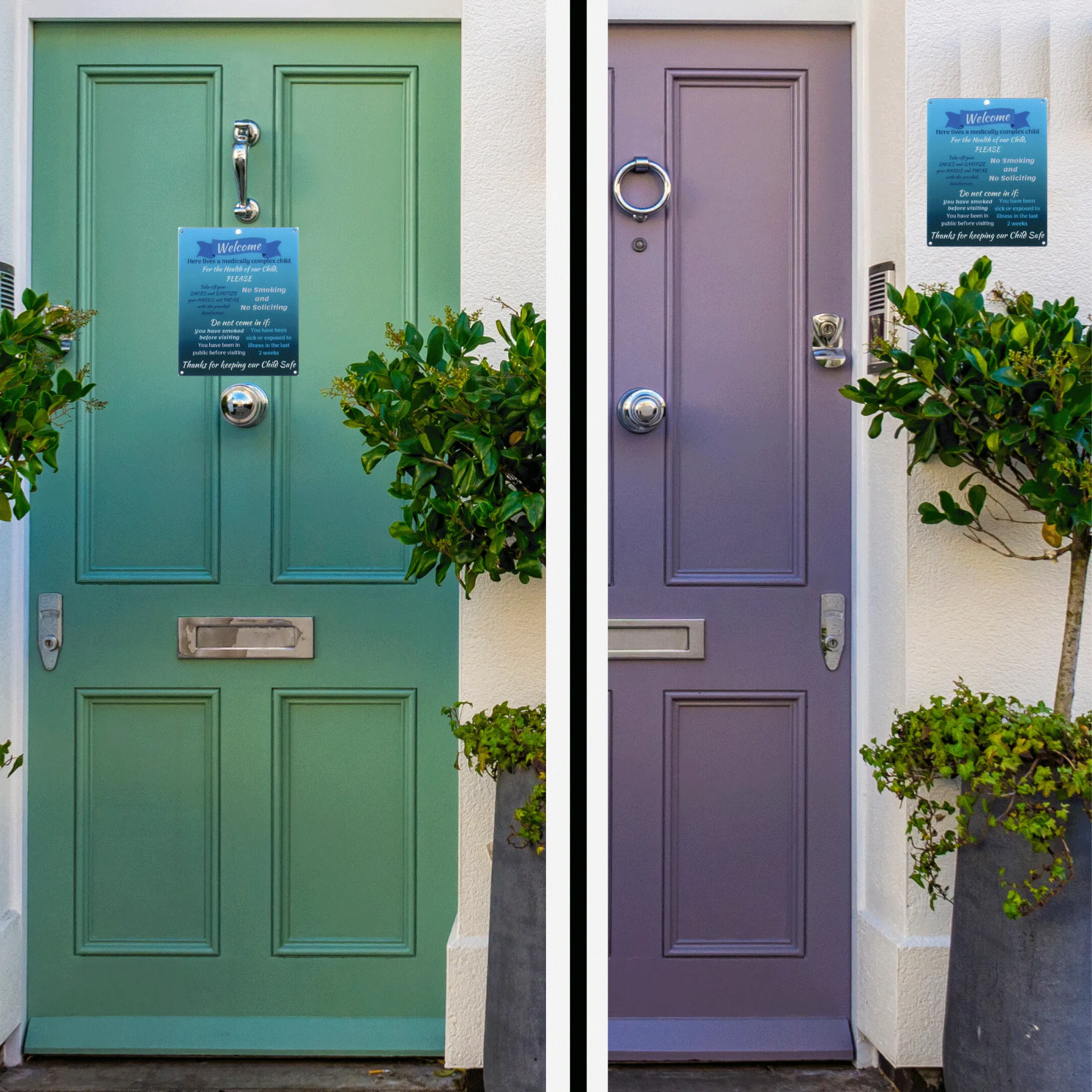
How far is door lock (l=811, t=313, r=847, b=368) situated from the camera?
45 centimetres

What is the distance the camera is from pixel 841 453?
465 mm

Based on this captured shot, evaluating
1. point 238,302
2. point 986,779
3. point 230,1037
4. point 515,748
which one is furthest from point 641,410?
point 230,1037

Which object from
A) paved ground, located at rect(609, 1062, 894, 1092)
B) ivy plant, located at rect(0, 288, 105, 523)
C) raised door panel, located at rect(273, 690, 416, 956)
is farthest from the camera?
raised door panel, located at rect(273, 690, 416, 956)

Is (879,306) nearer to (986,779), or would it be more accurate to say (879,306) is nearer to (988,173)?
(988,173)

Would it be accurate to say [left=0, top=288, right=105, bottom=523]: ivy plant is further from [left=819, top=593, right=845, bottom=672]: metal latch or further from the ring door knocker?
[left=819, top=593, right=845, bottom=672]: metal latch

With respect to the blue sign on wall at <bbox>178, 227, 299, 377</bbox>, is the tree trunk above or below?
below

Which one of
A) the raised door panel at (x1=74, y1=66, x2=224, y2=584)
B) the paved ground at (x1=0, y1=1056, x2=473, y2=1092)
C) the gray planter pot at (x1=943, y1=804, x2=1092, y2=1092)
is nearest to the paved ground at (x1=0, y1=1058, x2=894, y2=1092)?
the paved ground at (x1=0, y1=1056, x2=473, y2=1092)

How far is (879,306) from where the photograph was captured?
1.66 ft

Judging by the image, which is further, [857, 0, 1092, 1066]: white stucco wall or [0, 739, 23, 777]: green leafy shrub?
[0, 739, 23, 777]: green leafy shrub

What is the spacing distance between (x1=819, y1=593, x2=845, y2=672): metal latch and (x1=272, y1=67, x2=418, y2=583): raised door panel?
0.69 m

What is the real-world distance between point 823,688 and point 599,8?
34 cm

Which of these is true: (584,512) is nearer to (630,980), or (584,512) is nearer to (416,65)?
(630,980)

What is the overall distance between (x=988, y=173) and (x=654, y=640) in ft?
1.00

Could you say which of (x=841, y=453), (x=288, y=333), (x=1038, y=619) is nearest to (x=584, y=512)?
(x=841, y=453)
